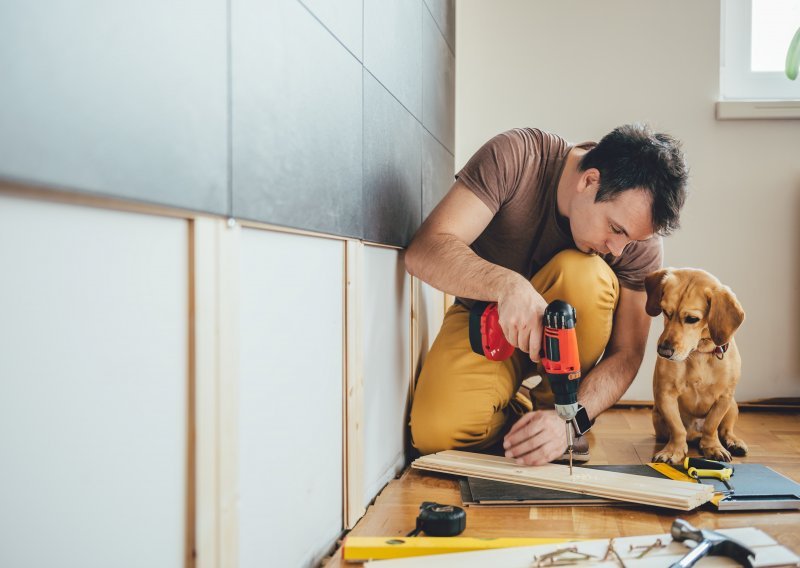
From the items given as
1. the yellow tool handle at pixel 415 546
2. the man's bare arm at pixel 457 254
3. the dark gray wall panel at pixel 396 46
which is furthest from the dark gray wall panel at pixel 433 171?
the yellow tool handle at pixel 415 546

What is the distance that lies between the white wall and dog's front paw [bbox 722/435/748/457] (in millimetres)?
855

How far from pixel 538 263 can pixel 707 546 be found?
103cm

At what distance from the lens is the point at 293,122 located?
1047 millimetres

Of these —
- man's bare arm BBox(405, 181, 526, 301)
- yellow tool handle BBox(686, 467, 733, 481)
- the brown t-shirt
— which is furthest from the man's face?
yellow tool handle BBox(686, 467, 733, 481)

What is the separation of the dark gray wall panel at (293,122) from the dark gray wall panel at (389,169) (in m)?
0.09

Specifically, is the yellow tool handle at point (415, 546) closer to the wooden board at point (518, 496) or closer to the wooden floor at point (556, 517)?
the wooden floor at point (556, 517)

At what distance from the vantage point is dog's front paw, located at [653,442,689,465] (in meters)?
1.69

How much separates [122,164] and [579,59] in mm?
2536

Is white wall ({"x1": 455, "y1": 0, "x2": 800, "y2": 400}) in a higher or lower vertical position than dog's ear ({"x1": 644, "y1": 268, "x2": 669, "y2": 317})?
higher

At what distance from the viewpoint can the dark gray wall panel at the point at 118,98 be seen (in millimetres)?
534

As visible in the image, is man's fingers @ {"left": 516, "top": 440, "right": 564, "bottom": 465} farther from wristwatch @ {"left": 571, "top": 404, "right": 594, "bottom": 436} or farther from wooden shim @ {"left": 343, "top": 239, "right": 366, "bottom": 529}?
wooden shim @ {"left": 343, "top": 239, "right": 366, "bottom": 529}

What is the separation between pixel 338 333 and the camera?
1323mm

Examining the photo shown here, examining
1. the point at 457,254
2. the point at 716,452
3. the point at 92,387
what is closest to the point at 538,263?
the point at 457,254

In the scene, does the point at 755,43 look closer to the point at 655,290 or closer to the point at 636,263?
the point at 636,263
